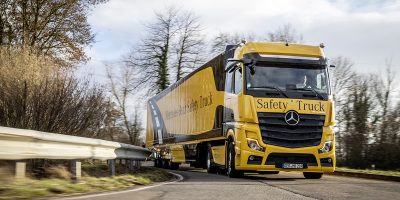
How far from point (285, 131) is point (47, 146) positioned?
6650 mm

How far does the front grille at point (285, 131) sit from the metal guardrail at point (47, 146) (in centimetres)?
369

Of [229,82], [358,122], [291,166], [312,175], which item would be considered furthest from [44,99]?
[358,122]

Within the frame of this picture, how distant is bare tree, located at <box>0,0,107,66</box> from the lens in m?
26.2

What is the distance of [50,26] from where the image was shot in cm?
2773

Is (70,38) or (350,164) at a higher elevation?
(70,38)

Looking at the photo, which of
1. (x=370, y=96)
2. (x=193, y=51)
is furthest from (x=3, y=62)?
(x=193, y=51)

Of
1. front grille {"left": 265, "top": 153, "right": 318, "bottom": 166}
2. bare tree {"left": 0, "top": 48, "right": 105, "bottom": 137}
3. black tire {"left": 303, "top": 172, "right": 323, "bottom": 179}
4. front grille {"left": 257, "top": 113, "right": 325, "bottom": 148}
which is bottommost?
black tire {"left": 303, "top": 172, "right": 323, "bottom": 179}

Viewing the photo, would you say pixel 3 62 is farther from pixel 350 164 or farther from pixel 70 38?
pixel 350 164

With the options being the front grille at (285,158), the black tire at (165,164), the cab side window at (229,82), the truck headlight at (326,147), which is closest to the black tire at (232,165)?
the front grille at (285,158)

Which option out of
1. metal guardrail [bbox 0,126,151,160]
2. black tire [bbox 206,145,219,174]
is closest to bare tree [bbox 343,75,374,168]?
black tire [bbox 206,145,219,174]

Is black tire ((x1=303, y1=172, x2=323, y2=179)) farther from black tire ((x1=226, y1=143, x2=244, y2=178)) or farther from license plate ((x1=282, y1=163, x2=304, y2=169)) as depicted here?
black tire ((x1=226, y1=143, x2=244, y2=178))

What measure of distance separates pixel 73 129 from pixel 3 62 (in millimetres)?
3290

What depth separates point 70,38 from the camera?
1105 inches

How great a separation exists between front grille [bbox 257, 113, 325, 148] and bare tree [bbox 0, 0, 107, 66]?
50.1 ft
